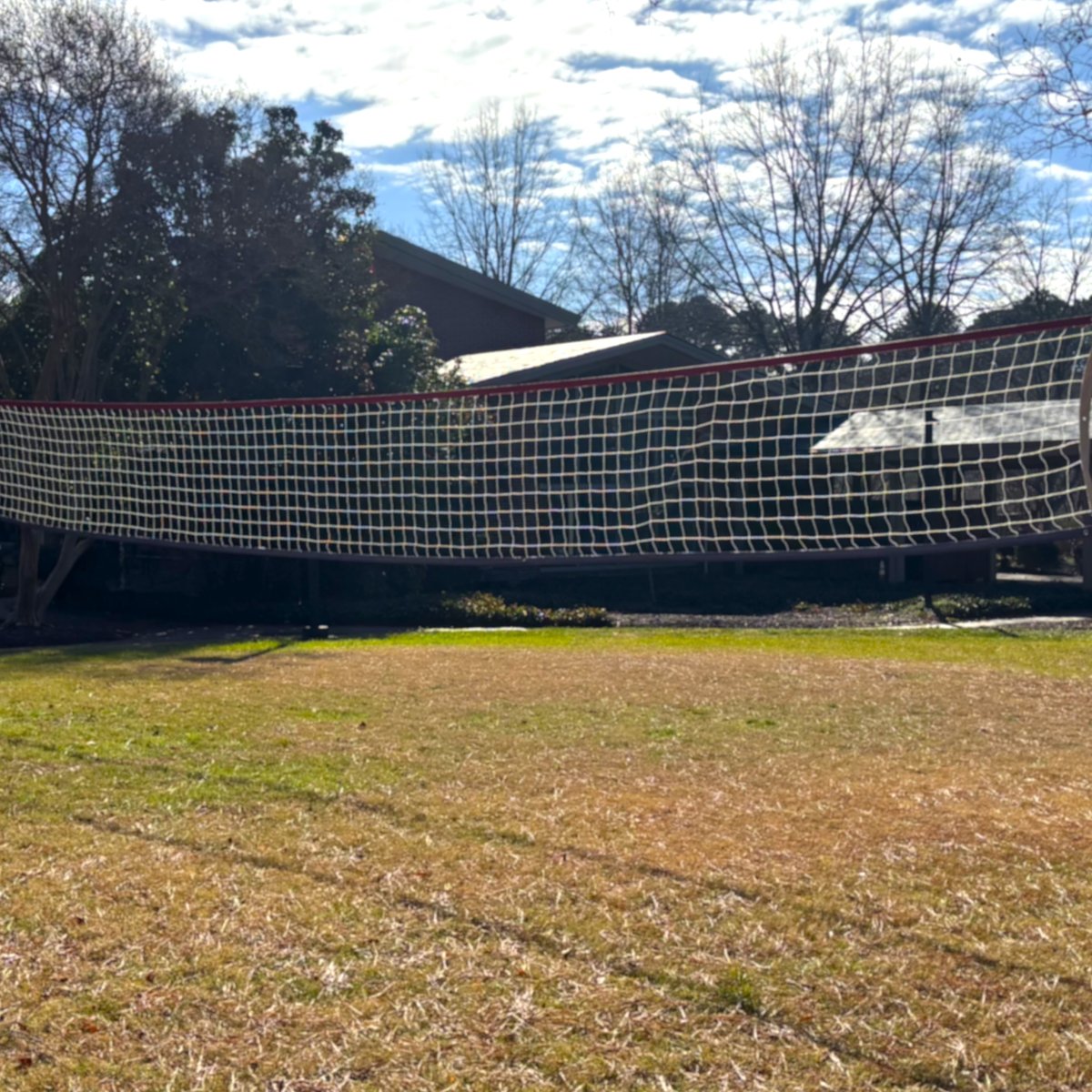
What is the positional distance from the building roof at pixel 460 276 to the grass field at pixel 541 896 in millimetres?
18516

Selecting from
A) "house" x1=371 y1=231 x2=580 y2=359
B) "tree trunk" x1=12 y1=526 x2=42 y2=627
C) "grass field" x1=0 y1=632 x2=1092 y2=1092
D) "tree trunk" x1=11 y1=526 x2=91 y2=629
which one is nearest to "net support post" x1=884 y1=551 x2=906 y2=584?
"house" x1=371 y1=231 x2=580 y2=359

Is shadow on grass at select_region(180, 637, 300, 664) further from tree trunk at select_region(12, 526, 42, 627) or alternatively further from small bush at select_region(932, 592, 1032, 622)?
small bush at select_region(932, 592, 1032, 622)

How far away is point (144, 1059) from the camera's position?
11.8ft

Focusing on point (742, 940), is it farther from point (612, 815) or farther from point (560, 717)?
point (560, 717)

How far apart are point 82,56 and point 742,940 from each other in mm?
14905

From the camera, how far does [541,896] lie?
4855 mm

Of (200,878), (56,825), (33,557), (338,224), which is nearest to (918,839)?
(200,878)

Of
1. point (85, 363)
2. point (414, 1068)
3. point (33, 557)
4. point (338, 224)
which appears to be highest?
point (338, 224)

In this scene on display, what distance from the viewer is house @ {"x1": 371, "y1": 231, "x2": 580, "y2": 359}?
2639cm

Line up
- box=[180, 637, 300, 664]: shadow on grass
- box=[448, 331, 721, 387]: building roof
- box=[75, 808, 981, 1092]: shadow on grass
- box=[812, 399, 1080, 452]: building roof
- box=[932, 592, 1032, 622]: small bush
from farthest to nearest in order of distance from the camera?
box=[448, 331, 721, 387]: building roof → box=[932, 592, 1032, 622]: small bush → box=[180, 637, 300, 664]: shadow on grass → box=[812, 399, 1080, 452]: building roof → box=[75, 808, 981, 1092]: shadow on grass

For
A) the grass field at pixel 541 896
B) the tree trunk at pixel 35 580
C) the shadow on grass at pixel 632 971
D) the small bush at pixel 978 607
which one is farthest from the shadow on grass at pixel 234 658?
the small bush at pixel 978 607

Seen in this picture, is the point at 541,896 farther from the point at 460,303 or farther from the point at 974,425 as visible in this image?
the point at 460,303

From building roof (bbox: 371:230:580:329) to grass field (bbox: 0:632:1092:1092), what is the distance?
1852cm

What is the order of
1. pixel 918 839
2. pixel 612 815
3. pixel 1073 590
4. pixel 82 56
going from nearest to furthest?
pixel 918 839
pixel 612 815
pixel 82 56
pixel 1073 590
